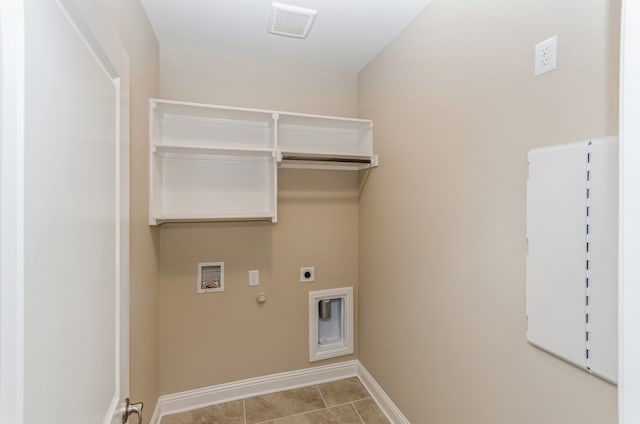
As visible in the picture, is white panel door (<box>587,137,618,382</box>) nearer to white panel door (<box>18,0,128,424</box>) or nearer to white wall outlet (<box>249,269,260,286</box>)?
white panel door (<box>18,0,128,424</box>)

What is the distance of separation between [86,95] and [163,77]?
5.58 feet

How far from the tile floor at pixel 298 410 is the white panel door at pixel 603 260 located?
5.24 feet

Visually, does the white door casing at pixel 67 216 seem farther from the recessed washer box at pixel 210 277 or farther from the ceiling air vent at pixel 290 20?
the recessed washer box at pixel 210 277

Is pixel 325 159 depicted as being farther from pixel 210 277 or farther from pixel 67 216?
pixel 67 216

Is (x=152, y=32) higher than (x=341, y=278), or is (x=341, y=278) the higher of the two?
(x=152, y=32)

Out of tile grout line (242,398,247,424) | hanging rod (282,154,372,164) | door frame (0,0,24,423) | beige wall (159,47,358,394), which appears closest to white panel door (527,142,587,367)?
hanging rod (282,154,372,164)

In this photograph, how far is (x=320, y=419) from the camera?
82.2 inches

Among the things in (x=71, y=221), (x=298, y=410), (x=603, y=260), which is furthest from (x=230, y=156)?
→ (x=603, y=260)

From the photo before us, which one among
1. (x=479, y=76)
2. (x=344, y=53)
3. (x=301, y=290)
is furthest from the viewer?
(x=301, y=290)

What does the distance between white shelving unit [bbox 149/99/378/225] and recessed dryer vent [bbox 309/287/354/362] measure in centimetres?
92

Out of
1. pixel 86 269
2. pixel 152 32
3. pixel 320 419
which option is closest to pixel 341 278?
pixel 320 419

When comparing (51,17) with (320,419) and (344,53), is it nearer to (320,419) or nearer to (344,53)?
(344,53)

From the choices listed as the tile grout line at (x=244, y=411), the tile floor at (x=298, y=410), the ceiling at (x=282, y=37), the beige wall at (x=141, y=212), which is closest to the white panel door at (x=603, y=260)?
the ceiling at (x=282, y=37)

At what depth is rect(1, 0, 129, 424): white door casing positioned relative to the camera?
0.46m
